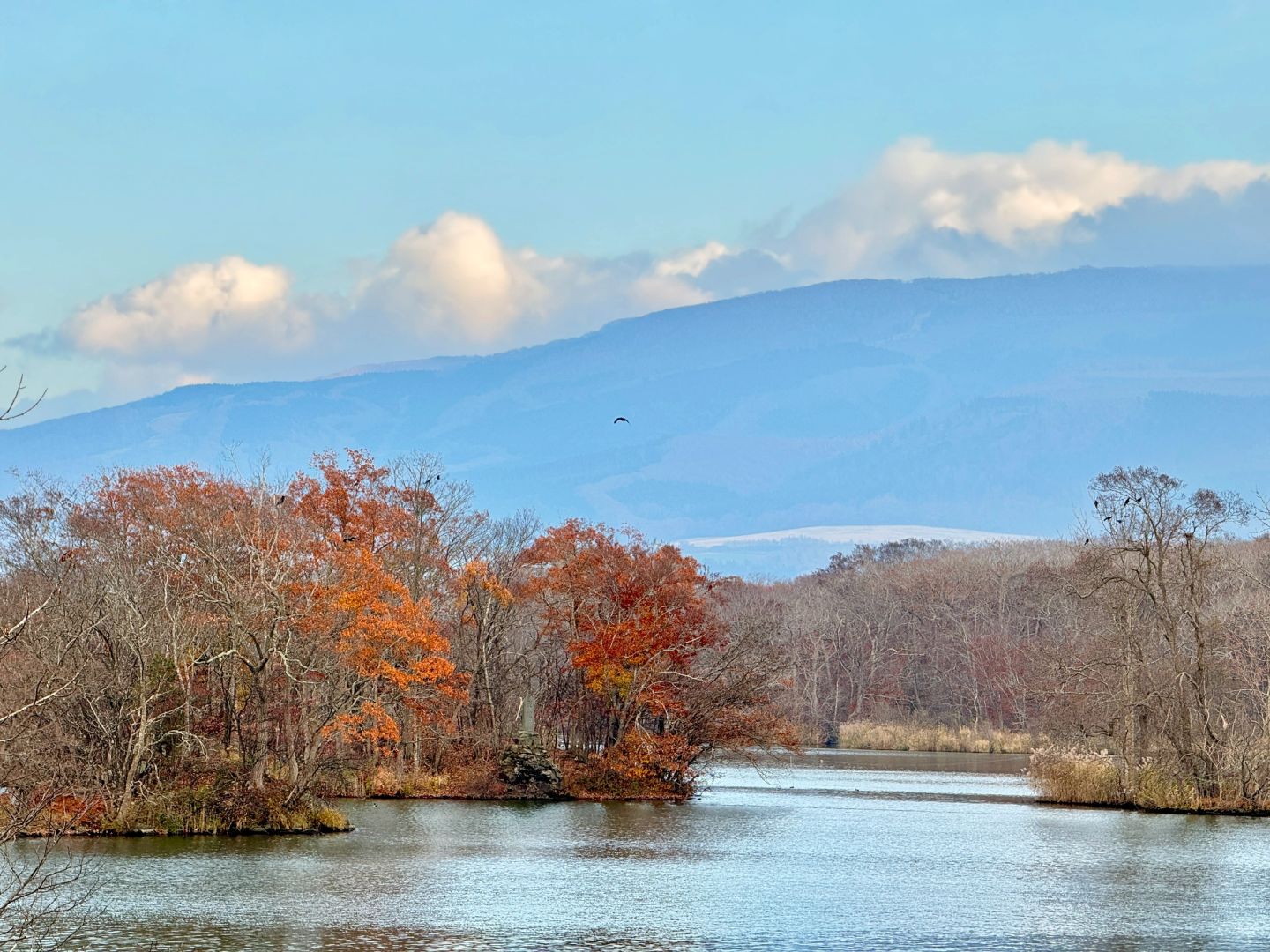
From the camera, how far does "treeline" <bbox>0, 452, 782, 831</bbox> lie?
133 feet

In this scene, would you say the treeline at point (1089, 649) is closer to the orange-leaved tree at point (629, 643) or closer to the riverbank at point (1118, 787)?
the riverbank at point (1118, 787)

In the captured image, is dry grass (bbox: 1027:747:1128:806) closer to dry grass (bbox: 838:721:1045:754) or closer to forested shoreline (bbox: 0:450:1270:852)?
forested shoreline (bbox: 0:450:1270:852)

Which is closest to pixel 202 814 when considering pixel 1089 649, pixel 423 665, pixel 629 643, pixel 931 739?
pixel 423 665

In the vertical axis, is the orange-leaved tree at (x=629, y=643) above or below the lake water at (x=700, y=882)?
above

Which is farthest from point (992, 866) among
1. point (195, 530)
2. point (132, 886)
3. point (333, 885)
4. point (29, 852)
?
point (195, 530)

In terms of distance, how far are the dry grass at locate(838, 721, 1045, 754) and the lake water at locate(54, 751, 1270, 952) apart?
135 feet

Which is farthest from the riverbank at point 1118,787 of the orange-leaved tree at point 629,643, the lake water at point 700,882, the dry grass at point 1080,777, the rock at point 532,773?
the rock at point 532,773

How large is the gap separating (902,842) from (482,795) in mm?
20224

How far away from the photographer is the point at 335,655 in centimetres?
5206

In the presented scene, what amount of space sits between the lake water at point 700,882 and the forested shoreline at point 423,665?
2473 mm

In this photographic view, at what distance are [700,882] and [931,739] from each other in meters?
64.5

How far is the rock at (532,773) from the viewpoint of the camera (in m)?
58.2

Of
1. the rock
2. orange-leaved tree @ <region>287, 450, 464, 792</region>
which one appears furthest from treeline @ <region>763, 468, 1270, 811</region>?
orange-leaved tree @ <region>287, 450, 464, 792</region>

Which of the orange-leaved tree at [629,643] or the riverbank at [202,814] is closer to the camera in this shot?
Answer: the riverbank at [202,814]
